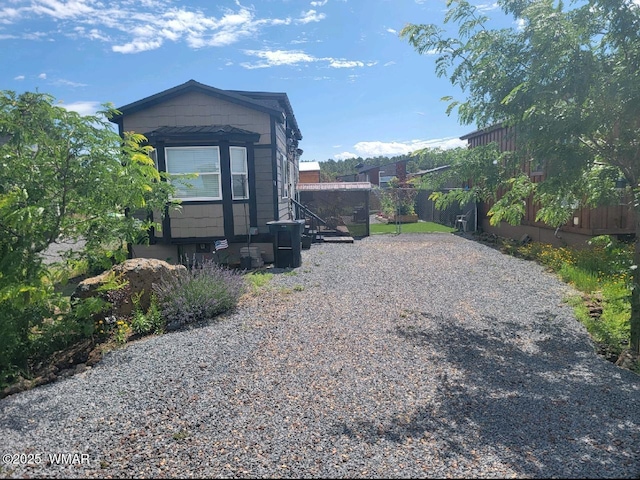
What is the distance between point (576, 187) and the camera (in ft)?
16.9

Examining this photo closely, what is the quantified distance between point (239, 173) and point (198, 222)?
1.60 meters

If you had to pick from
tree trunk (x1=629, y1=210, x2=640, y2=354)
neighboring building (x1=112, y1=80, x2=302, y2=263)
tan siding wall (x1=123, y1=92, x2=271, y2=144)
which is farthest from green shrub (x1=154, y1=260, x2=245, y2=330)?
tan siding wall (x1=123, y1=92, x2=271, y2=144)

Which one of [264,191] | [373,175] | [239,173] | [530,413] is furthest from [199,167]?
[373,175]

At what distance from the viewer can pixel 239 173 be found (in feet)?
35.2

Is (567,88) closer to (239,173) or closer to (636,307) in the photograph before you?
(636,307)

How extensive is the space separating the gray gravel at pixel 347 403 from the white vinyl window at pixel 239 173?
195 inches

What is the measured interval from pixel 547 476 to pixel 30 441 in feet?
12.0

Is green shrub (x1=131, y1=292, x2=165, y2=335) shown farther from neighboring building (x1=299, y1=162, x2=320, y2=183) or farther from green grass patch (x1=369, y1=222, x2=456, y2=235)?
neighboring building (x1=299, y1=162, x2=320, y2=183)

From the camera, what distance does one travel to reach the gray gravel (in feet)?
9.36

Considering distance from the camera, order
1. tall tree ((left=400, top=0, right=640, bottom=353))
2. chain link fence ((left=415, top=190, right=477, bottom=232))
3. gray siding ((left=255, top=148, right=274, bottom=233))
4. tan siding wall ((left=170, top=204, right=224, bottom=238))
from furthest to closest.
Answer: chain link fence ((left=415, top=190, right=477, bottom=232)) < gray siding ((left=255, top=148, right=274, bottom=233)) < tan siding wall ((left=170, top=204, right=224, bottom=238)) < tall tree ((left=400, top=0, right=640, bottom=353))

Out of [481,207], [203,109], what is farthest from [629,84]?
[481,207]

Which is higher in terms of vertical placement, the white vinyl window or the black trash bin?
the white vinyl window

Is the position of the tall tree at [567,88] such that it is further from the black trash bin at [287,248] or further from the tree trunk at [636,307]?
the black trash bin at [287,248]

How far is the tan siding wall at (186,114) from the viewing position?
10797mm
